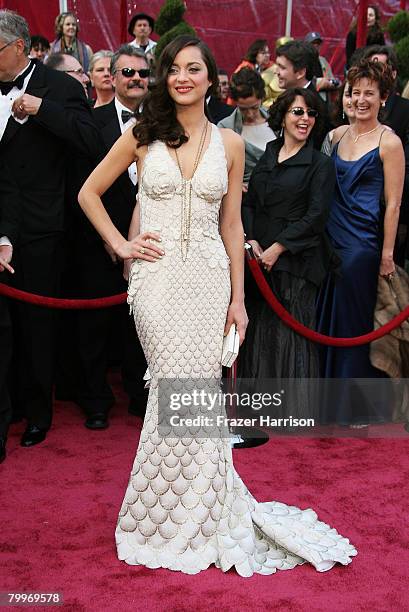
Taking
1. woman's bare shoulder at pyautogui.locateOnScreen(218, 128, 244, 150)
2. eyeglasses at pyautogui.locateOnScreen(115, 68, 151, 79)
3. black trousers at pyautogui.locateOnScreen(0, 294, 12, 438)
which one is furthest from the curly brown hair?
black trousers at pyautogui.locateOnScreen(0, 294, 12, 438)

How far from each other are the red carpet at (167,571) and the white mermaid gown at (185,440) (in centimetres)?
9

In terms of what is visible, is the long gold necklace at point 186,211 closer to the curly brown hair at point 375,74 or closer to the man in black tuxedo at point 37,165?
the man in black tuxedo at point 37,165

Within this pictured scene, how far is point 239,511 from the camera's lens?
3486 mm

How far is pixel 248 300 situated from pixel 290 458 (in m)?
1.07

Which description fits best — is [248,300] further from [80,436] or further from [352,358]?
[80,436]

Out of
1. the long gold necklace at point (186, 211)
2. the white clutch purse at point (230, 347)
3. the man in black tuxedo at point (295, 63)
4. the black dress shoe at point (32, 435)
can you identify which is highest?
the man in black tuxedo at point (295, 63)

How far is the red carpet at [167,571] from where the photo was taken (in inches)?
124

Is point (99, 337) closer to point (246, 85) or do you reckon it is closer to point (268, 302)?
point (268, 302)

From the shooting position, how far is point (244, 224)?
5.19 meters

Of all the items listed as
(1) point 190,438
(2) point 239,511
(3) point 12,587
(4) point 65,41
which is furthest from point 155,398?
(4) point 65,41

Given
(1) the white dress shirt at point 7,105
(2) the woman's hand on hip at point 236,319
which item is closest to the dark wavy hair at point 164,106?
(2) the woman's hand on hip at point 236,319

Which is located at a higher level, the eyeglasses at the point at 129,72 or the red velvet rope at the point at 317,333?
the eyeglasses at the point at 129,72

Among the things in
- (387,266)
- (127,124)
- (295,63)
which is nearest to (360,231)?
(387,266)

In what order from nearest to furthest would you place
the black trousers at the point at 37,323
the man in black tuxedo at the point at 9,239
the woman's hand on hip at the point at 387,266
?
the man in black tuxedo at the point at 9,239 → the black trousers at the point at 37,323 → the woman's hand on hip at the point at 387,266
